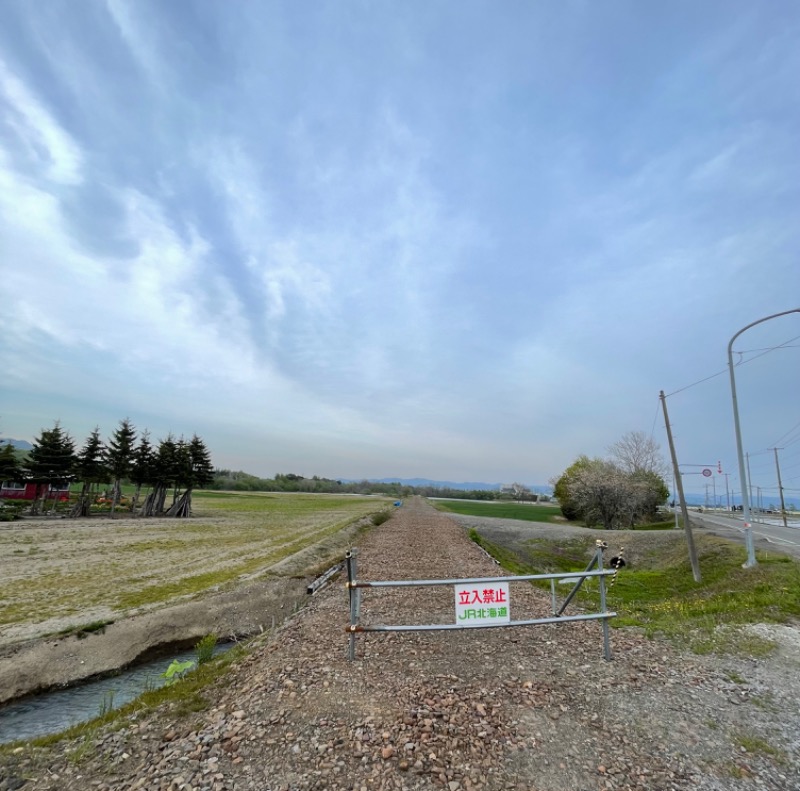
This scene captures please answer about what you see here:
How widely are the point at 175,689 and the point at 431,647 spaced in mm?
3498

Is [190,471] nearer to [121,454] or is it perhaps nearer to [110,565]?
[121,454]

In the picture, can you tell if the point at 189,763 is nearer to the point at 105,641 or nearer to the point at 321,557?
the point at 105,641

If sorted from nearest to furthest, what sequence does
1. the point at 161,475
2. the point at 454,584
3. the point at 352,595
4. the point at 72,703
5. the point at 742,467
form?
the point at 454,584 < the point at 352,595 < the point at 72,703 < the point at 742,467 < the point at 161,475

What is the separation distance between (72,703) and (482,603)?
22.4ft

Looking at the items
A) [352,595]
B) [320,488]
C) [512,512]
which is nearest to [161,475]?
[352,595]

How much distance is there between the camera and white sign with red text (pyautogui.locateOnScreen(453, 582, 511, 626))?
5.10m

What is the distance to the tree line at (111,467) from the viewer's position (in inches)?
1335

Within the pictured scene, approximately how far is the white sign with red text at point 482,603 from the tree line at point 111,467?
40.1m

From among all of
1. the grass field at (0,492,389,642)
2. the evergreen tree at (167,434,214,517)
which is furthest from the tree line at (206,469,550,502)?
the grass field at (0,492,389,642)

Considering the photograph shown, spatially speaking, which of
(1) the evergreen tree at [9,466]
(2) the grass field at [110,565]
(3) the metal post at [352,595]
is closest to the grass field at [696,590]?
(3) the metal post at [352,595]

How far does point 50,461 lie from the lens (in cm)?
3412

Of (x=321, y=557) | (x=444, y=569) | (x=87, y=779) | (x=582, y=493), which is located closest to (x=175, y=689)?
(x=87, y=779)

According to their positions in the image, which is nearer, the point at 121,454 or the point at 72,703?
the point at 72,703

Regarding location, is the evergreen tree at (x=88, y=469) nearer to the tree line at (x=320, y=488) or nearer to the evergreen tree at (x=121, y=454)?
the evergreen tree at (x=121, y=454)
